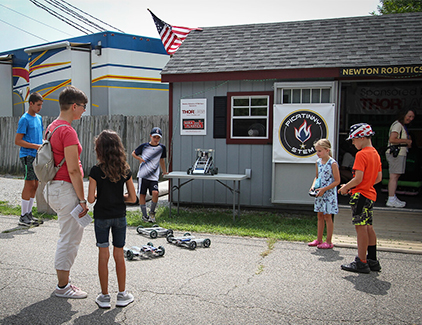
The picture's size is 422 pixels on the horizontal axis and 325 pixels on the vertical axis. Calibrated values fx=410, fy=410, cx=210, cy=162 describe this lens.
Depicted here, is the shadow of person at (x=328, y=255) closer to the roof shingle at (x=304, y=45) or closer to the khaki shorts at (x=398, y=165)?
the khaki shorts at (x=398, y=165)

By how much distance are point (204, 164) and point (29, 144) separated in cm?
324

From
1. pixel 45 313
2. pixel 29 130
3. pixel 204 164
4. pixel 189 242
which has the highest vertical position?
pixel 29 130

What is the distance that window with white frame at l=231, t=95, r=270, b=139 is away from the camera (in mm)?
8680

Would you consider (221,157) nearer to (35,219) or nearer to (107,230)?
(35,219)

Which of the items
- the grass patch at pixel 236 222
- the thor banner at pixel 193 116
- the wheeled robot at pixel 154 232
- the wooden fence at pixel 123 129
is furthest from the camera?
the wooden fence at pixel 123 129

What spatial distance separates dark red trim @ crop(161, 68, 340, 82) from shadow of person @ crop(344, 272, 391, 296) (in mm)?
4435

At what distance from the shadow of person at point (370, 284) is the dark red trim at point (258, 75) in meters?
4.43

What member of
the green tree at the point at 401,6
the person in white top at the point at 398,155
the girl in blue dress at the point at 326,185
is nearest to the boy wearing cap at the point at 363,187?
the girl in blue dress at the point at 326,185

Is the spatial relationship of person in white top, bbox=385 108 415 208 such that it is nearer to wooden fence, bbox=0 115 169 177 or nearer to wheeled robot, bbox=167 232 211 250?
wheeled robot, bbox=167 232 211 250

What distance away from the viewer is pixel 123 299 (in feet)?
12.7

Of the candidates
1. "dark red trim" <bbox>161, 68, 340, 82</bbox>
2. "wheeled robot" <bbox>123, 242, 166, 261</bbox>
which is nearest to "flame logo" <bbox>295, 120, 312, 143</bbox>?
"dark red trim" <bbox>161, 68, 340, 82</bbox>

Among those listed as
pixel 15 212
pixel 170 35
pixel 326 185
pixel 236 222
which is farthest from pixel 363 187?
pixel 170 35

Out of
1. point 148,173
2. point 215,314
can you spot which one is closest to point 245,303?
point 215,314

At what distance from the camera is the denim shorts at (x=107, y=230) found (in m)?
3.80
